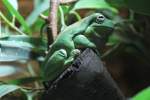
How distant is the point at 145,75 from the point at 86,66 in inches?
23.9

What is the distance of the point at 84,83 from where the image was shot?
0.61m

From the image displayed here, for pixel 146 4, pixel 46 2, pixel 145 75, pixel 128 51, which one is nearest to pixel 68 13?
pixel 46 2

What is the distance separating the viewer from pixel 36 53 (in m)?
0.79

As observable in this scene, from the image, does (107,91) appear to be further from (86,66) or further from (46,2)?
(46,2)

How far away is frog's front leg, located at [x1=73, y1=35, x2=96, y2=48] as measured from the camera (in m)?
0.66

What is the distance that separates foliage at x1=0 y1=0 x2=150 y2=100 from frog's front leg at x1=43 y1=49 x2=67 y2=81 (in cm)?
7

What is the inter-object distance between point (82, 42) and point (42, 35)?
0.16m

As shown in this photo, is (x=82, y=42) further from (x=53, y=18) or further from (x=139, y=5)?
(x=139, y=5)

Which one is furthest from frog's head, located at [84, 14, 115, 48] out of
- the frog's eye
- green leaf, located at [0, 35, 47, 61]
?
green leaf, located at [0, 35, 47, 61]

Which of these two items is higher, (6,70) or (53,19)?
(53,19)

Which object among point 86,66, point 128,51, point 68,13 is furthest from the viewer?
point 128,51

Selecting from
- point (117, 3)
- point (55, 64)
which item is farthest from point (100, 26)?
point (117, 3)

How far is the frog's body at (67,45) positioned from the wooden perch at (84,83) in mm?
30

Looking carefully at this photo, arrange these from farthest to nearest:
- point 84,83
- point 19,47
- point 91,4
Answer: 1. point 91,4
2. point 19,47
3. point 84,83
